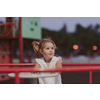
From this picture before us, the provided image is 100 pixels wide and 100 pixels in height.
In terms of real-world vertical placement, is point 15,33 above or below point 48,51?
above

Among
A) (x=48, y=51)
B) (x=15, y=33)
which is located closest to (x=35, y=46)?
(x=48, y=51)

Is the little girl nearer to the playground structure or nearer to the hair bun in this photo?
the hair bun

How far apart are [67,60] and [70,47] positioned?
8.17m

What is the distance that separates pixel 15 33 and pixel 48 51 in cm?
582

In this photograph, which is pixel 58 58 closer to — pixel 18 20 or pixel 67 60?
pixel 18 20

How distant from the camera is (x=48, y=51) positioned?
256cm

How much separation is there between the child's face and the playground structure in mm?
5330

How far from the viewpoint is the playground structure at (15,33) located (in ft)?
25.7

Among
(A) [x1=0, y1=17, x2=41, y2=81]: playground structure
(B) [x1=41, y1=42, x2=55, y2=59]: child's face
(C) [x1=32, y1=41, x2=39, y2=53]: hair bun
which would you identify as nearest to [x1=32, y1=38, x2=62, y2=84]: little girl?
(B) [x1=41, y1=42, x2=55, y2=59]: child's face

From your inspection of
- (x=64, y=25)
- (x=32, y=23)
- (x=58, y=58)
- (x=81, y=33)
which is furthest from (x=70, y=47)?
(x=58, y=58)

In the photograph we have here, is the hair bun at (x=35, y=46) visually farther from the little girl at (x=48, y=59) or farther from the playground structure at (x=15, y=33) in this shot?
the playground structure at (x=15, y=33)

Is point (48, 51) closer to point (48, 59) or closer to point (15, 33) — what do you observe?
point (48, 59)

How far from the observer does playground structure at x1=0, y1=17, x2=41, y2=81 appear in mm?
7832

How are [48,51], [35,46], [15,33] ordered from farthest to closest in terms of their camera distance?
[15,33]
[35,46]
[48,51]
